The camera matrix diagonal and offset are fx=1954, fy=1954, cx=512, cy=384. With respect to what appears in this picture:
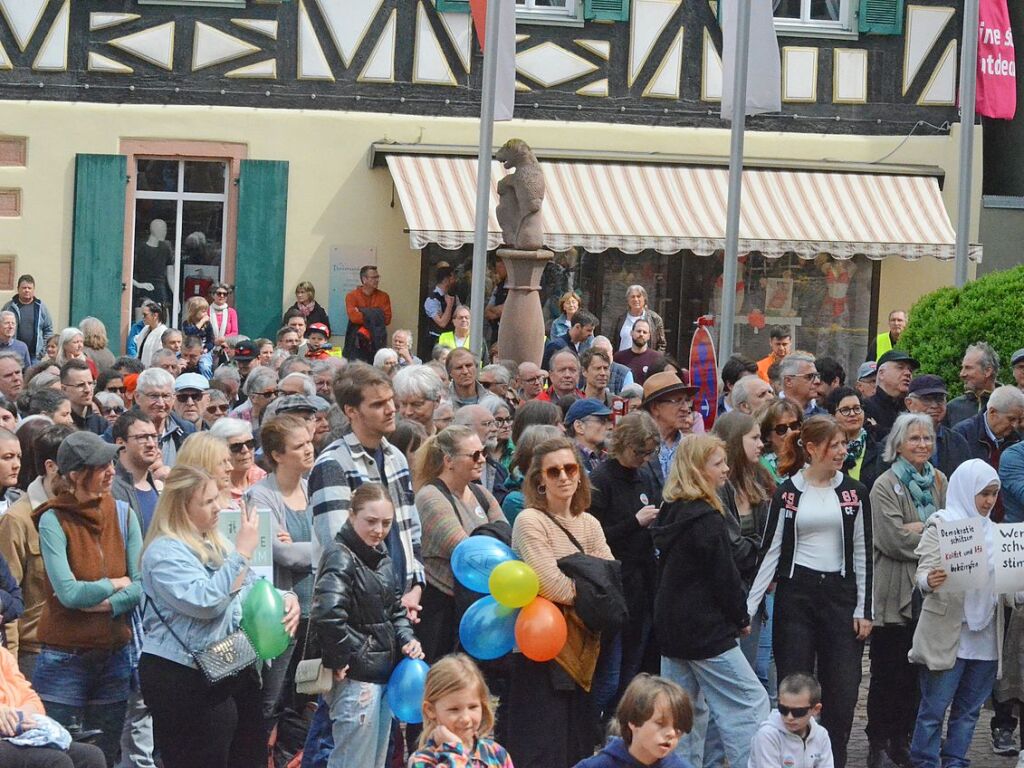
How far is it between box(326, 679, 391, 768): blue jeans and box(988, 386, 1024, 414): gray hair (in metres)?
4.53

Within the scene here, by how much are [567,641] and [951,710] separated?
2340mm

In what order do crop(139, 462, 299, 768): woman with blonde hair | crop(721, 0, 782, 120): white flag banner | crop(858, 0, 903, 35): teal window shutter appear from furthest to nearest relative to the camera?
crop(858, 0, 903, 35): teal window shutter → crop(721, 0, 782, 120): white flag banner → crop(139, 462, 299, 768): woman with blonde hair

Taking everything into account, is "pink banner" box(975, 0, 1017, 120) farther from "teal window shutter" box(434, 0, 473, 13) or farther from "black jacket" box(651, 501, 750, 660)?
"black jacket" box(651, 501, 750, 660)

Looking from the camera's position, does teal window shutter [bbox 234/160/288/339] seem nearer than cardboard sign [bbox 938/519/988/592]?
No

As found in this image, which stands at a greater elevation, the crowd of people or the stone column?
the stone column

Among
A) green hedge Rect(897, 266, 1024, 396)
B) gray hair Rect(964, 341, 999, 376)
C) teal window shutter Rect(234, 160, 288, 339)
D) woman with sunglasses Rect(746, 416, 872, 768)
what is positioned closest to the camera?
woman with sunglasses Rect(746, 416, 872, 768)

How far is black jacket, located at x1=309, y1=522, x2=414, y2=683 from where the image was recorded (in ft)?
23.9

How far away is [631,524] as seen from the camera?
8.94 metres

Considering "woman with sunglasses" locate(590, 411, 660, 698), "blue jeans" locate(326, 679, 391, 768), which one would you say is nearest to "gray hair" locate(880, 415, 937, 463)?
"woman with sunglasses" locate(590, 411, 660, 698)

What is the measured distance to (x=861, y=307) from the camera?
70.6 feet

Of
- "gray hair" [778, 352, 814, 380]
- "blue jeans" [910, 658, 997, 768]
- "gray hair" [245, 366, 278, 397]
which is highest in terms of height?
"gray hair" [778, 352, 814, 380]

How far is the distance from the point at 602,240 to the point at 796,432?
34.0 ft

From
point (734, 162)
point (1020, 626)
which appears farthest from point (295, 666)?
point (734, 162)

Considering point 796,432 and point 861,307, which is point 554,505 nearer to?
point 796,432
